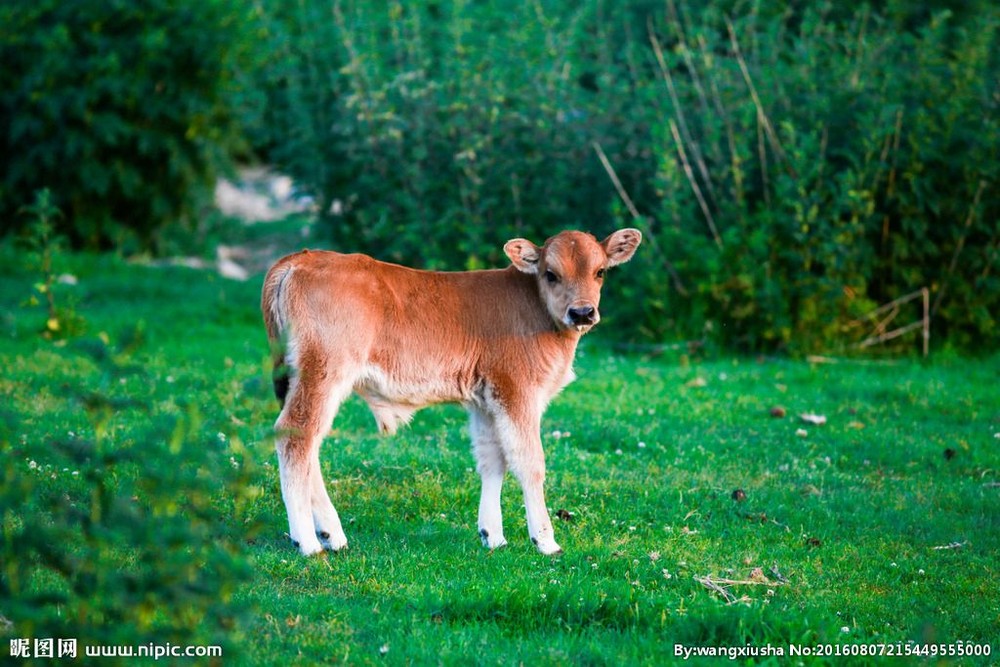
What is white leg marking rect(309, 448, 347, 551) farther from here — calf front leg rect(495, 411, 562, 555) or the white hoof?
calf front leg rect(495, 411, 562, 555)

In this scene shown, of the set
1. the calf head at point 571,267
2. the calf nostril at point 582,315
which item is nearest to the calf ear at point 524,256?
the calf head at point 571,267

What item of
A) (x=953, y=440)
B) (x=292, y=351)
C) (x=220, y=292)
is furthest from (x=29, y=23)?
(x=953, y=440)

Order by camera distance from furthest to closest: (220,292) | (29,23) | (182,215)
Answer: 1. (182,215)
2. (29,23)
3. (220,292)

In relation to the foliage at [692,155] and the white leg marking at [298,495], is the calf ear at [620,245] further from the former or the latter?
the foliage at [692,155]

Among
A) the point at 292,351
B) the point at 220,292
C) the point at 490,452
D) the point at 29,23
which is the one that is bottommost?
the point at 220,292

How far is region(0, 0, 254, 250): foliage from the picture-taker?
18.3 m

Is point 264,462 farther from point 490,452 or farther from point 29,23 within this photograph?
point 29,23

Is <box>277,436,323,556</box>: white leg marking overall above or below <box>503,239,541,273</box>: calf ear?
below

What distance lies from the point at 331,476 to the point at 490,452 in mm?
1614

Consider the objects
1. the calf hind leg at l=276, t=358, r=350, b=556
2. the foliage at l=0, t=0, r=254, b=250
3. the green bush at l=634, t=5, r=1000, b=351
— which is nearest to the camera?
the calf hind leg at l=276, t=358, r=350, b=556

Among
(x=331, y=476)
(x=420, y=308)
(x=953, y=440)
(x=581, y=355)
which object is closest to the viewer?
(x=420, y=308)

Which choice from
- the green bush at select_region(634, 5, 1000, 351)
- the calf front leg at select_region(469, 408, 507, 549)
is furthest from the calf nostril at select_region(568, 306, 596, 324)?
the green bush at select_region(634, 5, 1000, 351)

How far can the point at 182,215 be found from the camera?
20391mm

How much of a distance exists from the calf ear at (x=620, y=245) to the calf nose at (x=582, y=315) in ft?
2.55
